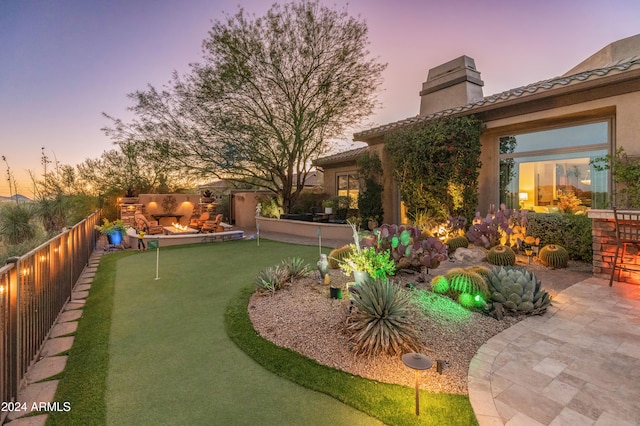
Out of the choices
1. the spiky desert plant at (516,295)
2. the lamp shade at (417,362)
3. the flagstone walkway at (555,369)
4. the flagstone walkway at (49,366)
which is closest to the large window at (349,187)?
the spiky desert plant at (516,295)

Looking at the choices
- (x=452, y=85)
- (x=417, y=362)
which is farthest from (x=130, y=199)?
(x=452, y=85)

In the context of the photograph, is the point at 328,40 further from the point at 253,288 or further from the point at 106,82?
the point at 253,288

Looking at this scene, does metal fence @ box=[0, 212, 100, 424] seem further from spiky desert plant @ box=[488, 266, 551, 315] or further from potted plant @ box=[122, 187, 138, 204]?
potted plant @ box=[122, 187, 138, 204]

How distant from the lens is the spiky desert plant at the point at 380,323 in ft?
11.0

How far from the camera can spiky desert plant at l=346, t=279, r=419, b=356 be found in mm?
3357

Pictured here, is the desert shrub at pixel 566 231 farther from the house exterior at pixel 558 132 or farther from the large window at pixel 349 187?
the large window at pixel 349 187

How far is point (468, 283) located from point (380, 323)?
2.11m

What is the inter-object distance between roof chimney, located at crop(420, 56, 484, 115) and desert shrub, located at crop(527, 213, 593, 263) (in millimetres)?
7834

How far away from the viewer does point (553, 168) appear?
28.0ft

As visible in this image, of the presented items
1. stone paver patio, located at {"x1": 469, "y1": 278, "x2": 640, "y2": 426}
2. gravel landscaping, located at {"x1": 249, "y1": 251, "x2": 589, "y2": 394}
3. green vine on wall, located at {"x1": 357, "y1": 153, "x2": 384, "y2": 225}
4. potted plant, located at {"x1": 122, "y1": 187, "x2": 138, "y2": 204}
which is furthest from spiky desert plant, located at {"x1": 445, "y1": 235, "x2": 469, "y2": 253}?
potted plant, located at {"x1": 122, "y1": 187, "x2": 138, "y2": 204}

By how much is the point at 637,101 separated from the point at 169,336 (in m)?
10.5

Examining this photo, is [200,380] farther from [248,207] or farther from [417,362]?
[248,207]

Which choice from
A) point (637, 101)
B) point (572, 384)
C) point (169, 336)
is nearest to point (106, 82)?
point (169, 336)

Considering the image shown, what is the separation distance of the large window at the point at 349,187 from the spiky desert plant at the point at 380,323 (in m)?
12.5
